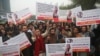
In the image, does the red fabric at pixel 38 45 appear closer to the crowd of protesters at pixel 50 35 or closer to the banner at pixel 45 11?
the crowd of protesters at pixel 50 35

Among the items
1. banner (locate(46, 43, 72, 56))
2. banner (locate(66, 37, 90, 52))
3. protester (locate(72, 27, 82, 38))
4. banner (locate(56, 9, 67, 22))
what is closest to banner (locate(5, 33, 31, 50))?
banner (locate(46, 43, 72, 56))

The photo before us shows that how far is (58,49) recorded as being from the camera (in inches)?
387

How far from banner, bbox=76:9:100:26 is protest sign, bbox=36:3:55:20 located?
91 centimetres

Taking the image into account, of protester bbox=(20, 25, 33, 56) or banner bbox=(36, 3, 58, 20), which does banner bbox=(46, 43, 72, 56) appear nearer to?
protester bbox=(20, 25, 33, 56)

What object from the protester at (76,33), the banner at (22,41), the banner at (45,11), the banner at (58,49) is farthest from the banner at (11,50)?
the protester at (76,33)

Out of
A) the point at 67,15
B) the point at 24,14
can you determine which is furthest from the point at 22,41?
the point at 67,15

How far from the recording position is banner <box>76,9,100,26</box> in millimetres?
10391

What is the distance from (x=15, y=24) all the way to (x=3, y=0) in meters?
33.5

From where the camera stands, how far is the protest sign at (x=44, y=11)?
10602mm

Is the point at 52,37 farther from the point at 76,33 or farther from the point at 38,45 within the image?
the point at 76,33

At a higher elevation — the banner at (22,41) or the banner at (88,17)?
the banner at (88,17)

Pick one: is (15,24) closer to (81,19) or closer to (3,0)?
(81,19)

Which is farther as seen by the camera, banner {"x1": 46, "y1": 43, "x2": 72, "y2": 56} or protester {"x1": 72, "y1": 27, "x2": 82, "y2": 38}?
protester {"x1": 72, "y1": 27, "x2": 82, "y2": 38}

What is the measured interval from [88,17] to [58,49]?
1.53m
